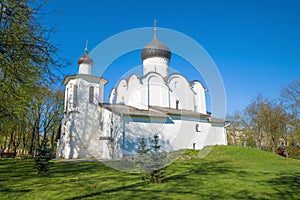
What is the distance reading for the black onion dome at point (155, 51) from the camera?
2492 cm

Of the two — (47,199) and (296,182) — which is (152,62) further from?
(47,199)

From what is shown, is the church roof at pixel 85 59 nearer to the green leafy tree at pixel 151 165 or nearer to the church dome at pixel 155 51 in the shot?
the church dome at pixel 155 51

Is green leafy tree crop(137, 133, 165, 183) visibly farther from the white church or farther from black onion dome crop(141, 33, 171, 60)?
black onion dome crop(141, 33, 171, 60)

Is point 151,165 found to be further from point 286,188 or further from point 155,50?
point 155,50

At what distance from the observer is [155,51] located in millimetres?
24922

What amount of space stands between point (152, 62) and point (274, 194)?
20.5 metres

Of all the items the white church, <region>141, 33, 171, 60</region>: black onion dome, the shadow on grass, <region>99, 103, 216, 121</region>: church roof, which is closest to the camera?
the shadow on grass

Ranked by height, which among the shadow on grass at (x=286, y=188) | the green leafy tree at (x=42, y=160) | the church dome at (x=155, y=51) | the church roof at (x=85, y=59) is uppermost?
the church dome at (x=155, y=51)

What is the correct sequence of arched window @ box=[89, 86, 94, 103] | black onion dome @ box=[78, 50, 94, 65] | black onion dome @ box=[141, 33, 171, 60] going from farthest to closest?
black onion dome @ box=[141, 33, 171, 60], black onion dome @ box=[78, 50, 94, 65], arched window @ box=[89, 86, 94, 103]

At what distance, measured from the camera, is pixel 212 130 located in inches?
882

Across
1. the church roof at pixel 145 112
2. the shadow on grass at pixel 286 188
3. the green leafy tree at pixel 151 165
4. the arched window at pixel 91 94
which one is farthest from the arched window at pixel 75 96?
the shadow on grass at pixel 286 188

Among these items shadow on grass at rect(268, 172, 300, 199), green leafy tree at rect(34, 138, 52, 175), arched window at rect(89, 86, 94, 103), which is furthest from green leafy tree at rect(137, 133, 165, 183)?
arched window at rect(89, 86, 94, 103)

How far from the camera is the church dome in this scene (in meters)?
24.9

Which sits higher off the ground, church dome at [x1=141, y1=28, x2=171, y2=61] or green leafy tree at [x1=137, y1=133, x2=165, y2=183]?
church dome at [x1=141, y1=28, x2=171, y2=61]
